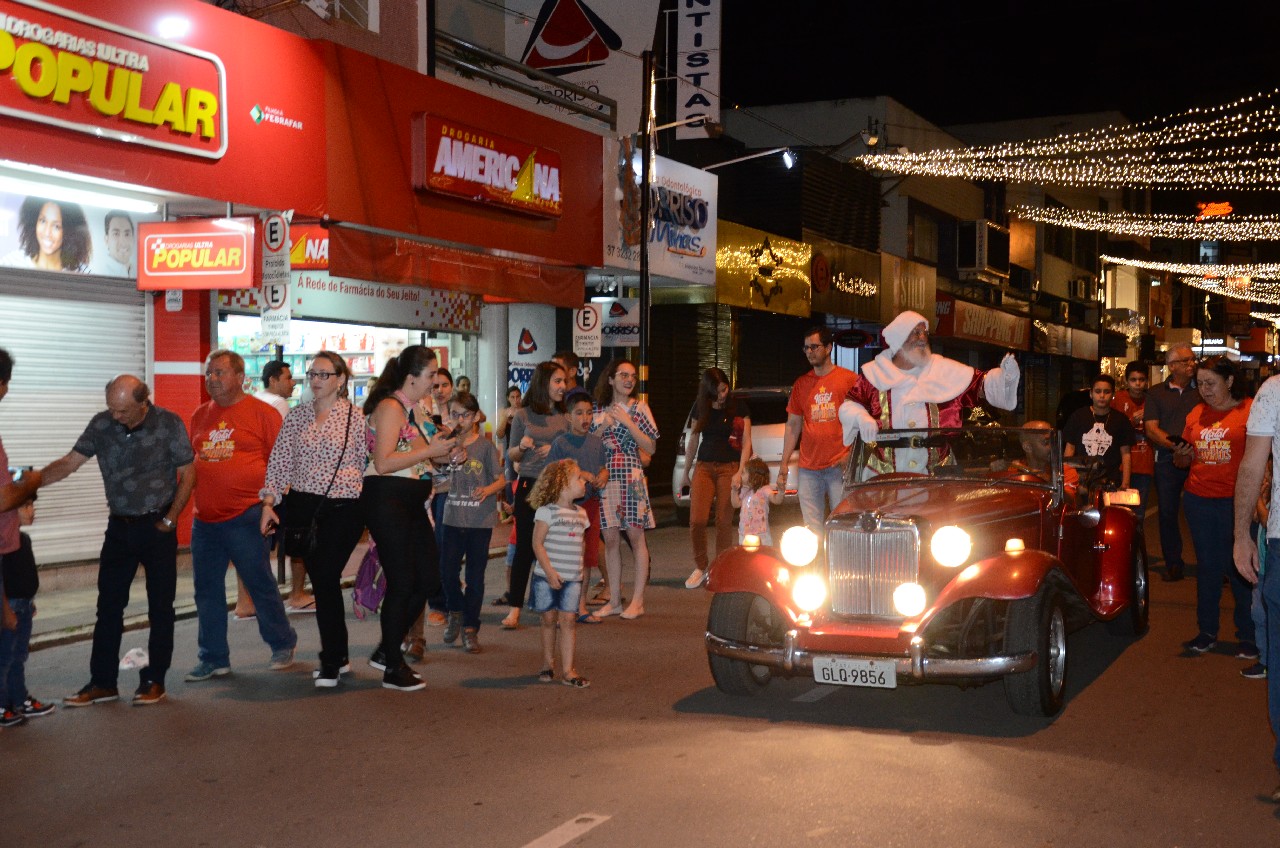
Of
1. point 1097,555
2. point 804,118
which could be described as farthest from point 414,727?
point 804,118

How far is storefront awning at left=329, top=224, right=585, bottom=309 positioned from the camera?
1406cm

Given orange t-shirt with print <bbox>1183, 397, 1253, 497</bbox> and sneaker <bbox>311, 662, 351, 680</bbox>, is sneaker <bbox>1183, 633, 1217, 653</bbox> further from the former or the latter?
sneaker <bbox>311, 662, 351, 680</bbox>

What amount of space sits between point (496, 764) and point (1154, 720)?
3.48 m

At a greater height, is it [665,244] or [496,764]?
[665,244]

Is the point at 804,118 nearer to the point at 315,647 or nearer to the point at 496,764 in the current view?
the point at 315,647

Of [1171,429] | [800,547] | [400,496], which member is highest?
[1171,429]

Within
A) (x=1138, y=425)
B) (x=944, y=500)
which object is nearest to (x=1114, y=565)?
(x=944, y=500)

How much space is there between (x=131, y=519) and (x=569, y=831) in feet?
11.8

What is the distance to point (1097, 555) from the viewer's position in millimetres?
8562

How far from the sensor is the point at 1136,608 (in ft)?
30.7

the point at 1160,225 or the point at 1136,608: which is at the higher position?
the point at 1160,225

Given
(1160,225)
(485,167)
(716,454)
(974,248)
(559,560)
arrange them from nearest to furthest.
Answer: (559,560) → (716,454) → (485,167) → (1160,225) → (974,248)

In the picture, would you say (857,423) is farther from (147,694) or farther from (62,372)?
(62,372)

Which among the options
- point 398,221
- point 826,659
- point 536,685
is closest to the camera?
point 826,659
